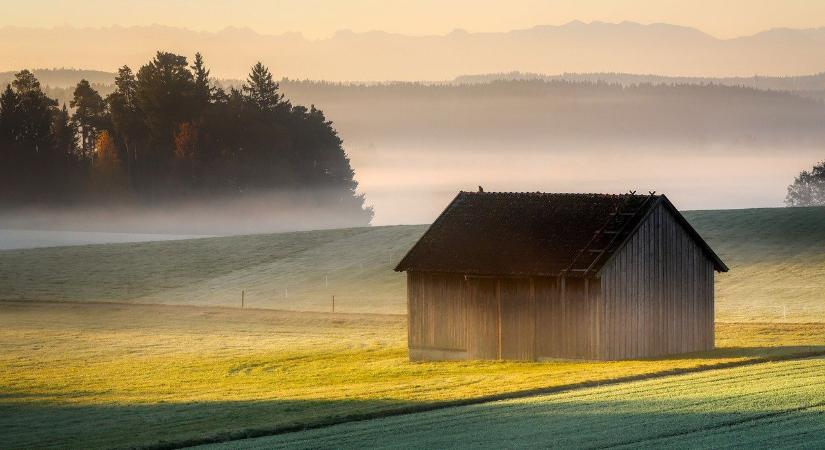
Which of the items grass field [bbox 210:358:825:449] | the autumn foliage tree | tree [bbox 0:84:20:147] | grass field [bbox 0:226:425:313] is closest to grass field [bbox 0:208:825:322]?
grass field [bbox 0:226:425:313]

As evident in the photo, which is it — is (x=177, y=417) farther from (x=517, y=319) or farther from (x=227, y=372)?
(x=517, y=319)

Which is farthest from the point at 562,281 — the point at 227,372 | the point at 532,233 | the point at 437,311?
the point at 227,372

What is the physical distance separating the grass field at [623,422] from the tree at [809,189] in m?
115

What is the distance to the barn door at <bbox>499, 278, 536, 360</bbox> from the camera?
164 feet

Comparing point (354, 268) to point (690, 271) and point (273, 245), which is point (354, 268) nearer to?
point (273, 245)

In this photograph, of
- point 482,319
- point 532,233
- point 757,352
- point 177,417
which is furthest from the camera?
point 532,233

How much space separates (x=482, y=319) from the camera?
51156 mm

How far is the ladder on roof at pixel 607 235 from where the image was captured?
1919 inches

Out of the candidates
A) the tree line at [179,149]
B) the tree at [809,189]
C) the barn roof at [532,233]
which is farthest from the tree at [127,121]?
the barn roof at [532,233]

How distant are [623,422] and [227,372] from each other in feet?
68.2

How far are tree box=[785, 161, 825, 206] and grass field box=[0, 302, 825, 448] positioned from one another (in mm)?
90326

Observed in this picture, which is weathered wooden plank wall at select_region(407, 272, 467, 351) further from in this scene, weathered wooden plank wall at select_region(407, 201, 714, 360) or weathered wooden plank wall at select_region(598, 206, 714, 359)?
weathered wooden plank wall at select_region(598, 206, 714, 359)

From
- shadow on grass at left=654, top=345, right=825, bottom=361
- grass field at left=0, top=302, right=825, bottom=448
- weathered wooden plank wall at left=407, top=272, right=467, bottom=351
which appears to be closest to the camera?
grass field at left=0, top=302, right=825, bottom=448

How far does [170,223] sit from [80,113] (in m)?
→ 23.7
